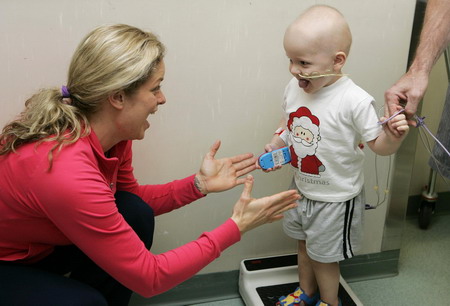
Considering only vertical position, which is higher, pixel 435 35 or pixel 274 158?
pixel 435 35

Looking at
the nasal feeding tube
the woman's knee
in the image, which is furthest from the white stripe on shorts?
the woman's knee

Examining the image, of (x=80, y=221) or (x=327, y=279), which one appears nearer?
(x=80, y=221)

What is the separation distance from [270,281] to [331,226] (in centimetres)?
40

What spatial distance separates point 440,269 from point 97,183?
4.64 feet

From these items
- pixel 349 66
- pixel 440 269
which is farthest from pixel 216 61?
pixel 440 269

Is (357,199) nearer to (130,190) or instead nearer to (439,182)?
(130,190)

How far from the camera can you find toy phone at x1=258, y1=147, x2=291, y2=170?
1295 millimetres

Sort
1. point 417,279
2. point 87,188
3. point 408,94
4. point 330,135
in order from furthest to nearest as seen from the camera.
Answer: point 417,279 → point 330,135 → point 408,94 → point 87,188

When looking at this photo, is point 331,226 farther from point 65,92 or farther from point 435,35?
point 65,92

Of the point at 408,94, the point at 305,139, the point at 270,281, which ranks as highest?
the point at 408,94

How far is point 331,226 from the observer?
1268 millimetres

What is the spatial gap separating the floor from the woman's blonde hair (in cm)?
90

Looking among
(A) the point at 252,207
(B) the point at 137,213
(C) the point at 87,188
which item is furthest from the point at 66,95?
(A) the point at 252,207

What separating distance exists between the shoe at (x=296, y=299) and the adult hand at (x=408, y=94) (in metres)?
0.66
